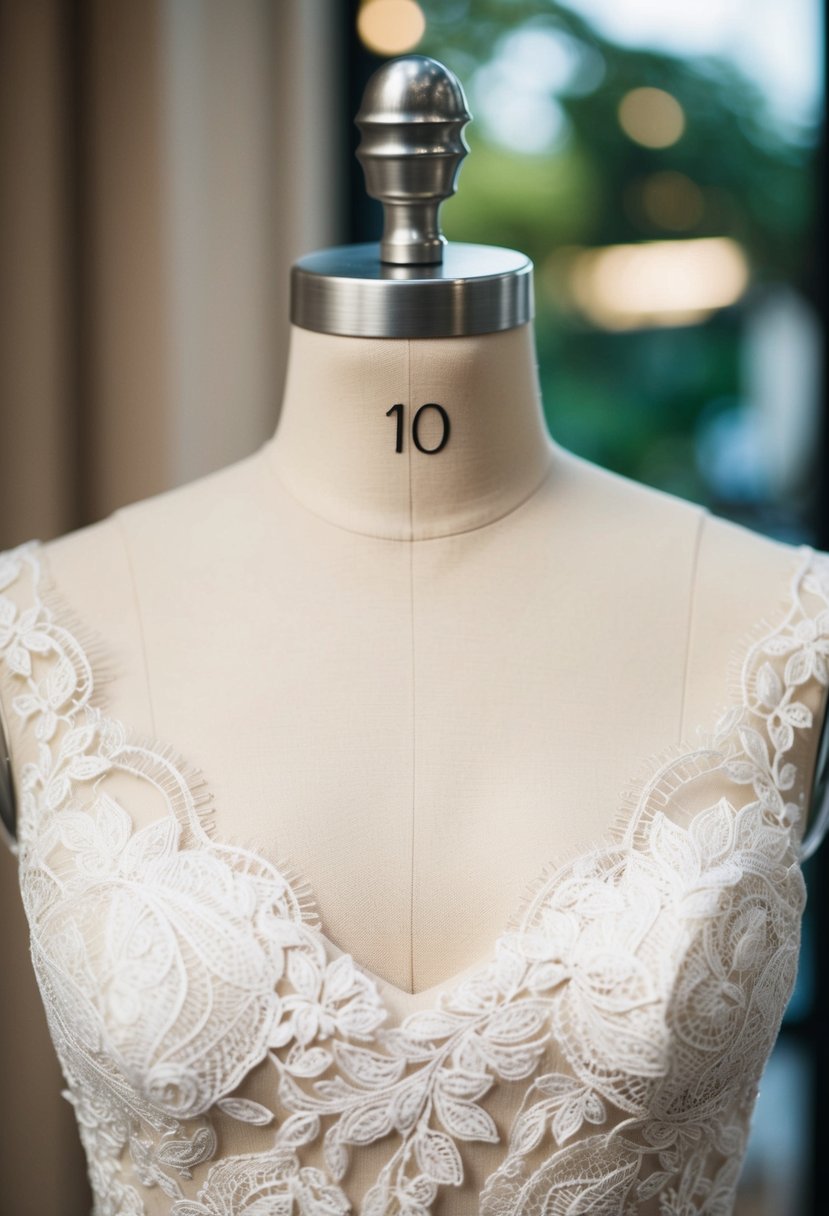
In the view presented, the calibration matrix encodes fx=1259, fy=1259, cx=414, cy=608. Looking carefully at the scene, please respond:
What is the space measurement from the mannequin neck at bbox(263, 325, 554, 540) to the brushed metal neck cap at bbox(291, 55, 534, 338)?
2 centimetres

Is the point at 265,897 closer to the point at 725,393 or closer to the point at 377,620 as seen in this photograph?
the point at 377,620

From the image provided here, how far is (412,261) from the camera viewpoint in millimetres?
1085

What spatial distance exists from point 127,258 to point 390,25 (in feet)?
2.42

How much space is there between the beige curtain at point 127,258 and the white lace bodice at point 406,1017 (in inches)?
39.2

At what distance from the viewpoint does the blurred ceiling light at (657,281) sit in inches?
92.2

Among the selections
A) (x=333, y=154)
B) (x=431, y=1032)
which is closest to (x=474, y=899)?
(x=431, y=1032)

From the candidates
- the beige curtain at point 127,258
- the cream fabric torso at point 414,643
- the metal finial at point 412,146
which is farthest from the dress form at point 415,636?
the beige curtain at point 127,258

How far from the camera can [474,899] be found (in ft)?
3.25

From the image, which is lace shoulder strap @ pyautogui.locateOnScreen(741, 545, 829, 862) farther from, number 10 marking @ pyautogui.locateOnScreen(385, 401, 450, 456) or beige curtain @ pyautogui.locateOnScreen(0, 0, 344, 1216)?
beige curtain @ pyautogui.locateOnScreen(0, 0, 344, 1216)

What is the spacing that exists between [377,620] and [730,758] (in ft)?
1.05

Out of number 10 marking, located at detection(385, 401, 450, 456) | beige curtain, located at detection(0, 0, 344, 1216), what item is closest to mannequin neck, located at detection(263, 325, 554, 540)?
number 10 marking, located at detection(385, 401, 450, 456)

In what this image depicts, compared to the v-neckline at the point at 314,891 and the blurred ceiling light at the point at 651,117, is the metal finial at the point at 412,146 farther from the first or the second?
the blurred ceiling light at the point at 651,117

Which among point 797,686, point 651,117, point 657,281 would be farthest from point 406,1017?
point 651,117

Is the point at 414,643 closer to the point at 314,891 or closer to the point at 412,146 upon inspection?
the point at 314,891
